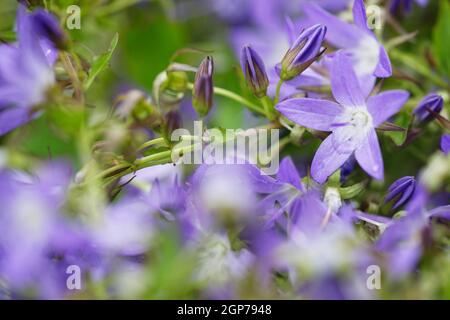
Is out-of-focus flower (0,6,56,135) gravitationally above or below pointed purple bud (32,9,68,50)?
below

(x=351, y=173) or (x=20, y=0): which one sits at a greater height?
(x=20, y=0)

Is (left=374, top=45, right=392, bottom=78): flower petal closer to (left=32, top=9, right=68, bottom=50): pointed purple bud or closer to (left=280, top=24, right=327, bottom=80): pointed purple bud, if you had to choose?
(left=280, top=24, right=327, bottom=80): pointed purple bud

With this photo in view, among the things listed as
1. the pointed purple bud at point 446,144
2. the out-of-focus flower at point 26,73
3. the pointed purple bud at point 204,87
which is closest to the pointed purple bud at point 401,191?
the pointed purple bud at point 446,144

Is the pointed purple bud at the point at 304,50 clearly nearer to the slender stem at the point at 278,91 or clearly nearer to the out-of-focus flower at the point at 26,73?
the slender stem at the point at 278,91

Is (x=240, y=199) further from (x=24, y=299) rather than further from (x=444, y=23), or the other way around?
(x=444, y=23)

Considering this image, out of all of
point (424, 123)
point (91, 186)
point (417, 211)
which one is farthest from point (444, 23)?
point (91, 186)

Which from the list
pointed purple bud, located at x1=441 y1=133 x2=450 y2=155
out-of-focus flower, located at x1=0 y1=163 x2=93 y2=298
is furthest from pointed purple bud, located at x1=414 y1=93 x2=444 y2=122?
out-of-focus flower, located at x1=0 y1=163 x2=93 y2=298

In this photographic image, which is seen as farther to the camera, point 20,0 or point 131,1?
point 131,1
